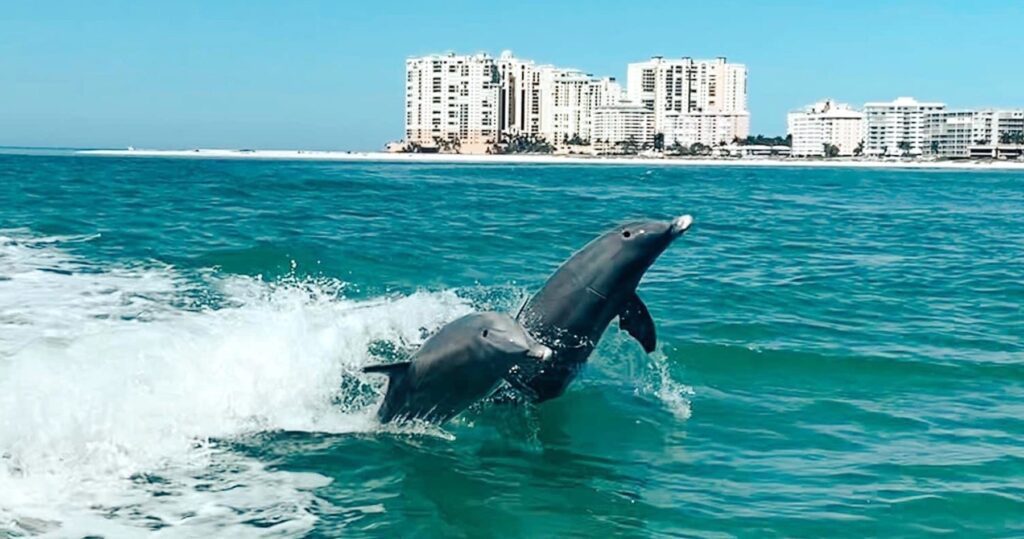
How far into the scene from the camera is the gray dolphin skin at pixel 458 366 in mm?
9336

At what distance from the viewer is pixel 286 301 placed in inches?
720

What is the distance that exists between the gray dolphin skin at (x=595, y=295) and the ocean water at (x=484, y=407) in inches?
38.6

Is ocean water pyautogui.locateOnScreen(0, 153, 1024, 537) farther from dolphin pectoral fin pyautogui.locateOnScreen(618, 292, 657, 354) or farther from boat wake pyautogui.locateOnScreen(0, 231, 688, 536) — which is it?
dolphin pectoral fin pyautogui.locateOnScreen(618, 292, 657, 354)

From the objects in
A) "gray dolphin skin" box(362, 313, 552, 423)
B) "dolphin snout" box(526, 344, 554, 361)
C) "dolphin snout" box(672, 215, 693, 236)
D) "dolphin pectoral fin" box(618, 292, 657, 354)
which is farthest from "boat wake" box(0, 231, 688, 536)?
"dolphin snout" box(672, 215, 693, 236)

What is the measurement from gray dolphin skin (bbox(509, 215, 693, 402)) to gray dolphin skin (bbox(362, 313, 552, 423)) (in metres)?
0.80

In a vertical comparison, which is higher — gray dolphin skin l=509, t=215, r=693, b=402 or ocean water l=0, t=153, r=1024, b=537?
gray dolphin skin l=509, t=215, r=693, b=402

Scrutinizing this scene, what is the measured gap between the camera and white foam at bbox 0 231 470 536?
8578 mm

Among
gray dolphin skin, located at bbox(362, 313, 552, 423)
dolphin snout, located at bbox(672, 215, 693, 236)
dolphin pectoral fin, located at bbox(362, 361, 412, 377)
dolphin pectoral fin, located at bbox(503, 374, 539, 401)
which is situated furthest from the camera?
dolphin pectoral fin, located at bbox(503, 374, 539, 401)

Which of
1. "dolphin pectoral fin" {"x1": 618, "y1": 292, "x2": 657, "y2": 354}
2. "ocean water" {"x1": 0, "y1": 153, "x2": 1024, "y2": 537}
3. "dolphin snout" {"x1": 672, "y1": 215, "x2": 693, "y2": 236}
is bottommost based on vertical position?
"ocean water" {"x1": 0, "y1": 153, "x2": 1024, "y2": 537}

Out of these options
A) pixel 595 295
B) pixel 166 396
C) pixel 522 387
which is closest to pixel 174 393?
pixel 166 396

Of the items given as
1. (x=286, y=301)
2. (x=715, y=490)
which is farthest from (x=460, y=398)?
(x=286, y=301)

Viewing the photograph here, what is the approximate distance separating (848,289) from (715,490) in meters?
13.3

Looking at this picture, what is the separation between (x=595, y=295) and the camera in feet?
35.6

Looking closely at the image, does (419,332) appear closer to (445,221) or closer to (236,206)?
(445,221)
